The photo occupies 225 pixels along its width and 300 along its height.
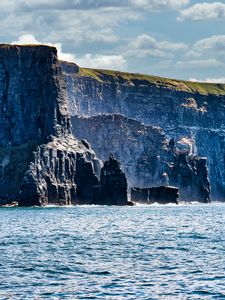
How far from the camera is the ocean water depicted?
7425 centimetres

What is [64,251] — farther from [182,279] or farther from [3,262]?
[182,279]

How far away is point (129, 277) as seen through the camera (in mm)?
81875

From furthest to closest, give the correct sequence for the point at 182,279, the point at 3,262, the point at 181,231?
the point at 181,231
the point at 3,262
the point at 182,279

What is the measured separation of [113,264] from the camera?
9162 centimetres

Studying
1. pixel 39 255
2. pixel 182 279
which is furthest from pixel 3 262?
pixel 182 279

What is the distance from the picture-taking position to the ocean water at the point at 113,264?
74.2 metres

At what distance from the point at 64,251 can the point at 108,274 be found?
927 inches

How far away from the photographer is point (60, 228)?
154375 millimetres

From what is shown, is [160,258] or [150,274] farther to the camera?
[160,258]

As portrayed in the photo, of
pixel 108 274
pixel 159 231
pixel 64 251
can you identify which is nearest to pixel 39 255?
pixel 64 251

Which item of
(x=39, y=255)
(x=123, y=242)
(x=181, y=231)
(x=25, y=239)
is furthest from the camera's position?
(x=181, y=231)

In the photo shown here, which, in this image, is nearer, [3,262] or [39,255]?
[3,262]

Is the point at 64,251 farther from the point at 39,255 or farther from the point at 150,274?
the point at 150,274

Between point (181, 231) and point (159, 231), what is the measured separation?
325 centimetres
